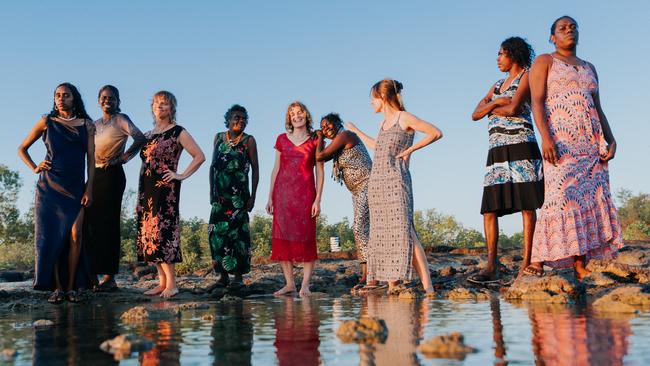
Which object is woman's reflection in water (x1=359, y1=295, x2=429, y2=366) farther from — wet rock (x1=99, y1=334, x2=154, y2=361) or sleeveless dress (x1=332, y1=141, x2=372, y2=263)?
sleeveless dress (x1=332, y1=141, x2=372, y2=263)

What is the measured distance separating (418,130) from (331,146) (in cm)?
169

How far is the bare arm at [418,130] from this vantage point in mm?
7008

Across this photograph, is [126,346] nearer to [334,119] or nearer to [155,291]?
[155,291]

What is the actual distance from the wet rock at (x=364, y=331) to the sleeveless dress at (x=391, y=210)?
3720 millimetres

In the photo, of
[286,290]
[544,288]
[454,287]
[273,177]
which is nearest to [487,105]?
[454,287]

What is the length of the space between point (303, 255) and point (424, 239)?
15252mm

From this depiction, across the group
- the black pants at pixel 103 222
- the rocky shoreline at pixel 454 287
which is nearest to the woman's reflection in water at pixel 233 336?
the rocky shoreline at pixel 454 287

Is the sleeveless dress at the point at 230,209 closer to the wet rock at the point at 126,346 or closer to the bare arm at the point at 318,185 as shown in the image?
the bare arm at the point at 318,185

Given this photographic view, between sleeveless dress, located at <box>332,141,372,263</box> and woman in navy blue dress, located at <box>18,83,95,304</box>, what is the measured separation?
9.96ft

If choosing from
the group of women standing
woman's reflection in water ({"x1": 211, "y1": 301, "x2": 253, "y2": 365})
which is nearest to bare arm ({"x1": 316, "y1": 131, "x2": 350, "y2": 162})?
the group of women standing

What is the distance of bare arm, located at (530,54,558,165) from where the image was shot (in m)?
6.53

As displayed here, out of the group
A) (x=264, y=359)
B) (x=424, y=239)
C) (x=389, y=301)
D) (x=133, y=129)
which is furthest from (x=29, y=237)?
(x=264, y=359)

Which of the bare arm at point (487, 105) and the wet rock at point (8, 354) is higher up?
the bare arm at point (487, 105)

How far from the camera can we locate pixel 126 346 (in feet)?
10.4
